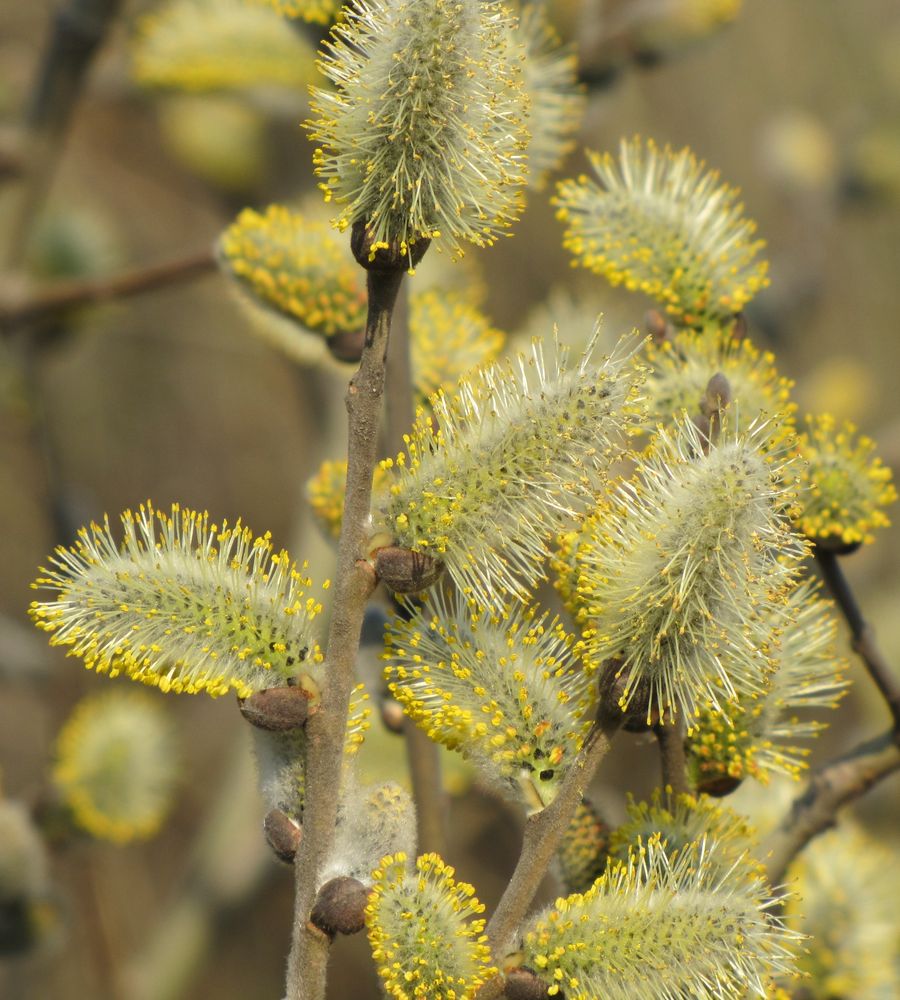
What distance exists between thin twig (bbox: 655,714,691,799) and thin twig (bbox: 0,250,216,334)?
1.00 m

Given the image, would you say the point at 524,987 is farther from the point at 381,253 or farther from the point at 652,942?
the point at 381,253

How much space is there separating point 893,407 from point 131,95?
3.66 m

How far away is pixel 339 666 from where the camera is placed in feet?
3.23

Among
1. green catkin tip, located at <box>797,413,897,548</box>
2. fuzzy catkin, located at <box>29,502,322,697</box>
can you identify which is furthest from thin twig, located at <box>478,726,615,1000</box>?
green catkin tip, located at <box>797,413,897,548</box>

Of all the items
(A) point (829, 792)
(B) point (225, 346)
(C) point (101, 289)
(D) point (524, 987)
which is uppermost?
(B) point (225, 346)

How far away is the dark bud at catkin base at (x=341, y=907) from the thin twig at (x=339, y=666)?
1 cm

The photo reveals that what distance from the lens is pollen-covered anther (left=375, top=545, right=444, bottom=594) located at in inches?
38.8

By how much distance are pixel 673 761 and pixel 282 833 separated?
37cm

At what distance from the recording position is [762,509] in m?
0.97

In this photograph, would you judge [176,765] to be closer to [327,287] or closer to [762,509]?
[327,287]

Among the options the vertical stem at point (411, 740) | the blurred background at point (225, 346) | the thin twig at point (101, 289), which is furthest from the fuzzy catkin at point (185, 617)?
the thin twig at point (101, 289)

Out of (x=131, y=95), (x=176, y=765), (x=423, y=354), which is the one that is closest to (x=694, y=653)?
(x=423, y=354)

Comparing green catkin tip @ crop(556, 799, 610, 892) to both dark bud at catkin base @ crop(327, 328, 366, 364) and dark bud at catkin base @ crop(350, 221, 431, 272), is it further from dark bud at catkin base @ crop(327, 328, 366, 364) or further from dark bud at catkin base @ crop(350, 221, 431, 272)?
dark bud at catkin base @ crop(327, 328, 366, 364)

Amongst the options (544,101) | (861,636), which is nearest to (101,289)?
(544,101)
